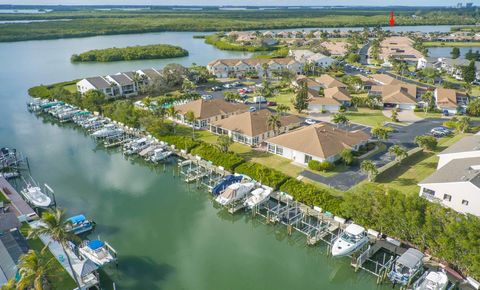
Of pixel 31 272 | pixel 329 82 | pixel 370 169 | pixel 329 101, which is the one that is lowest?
pixel 370 169

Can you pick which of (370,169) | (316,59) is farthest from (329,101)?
(316,59)

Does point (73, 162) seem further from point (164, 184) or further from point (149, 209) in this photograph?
point (149, 209)

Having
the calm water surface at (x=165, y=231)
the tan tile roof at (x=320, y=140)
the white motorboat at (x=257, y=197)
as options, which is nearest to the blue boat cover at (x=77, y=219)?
the calm water surface at (x=165, y=231)

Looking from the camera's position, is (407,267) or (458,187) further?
(458,187)

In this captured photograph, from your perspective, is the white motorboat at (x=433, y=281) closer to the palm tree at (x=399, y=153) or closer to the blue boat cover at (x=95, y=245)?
the palm tree at (x=399, y=153)

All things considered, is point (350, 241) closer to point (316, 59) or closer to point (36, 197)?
point (36, 197)

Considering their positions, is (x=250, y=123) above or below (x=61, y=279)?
above

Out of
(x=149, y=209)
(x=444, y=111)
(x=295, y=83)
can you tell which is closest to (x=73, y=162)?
(x=149, y=209)

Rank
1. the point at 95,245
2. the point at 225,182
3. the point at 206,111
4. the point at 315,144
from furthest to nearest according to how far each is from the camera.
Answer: the point at 206,111 → the point at 315,144 → the point at 225,182 → the point at 95,245
